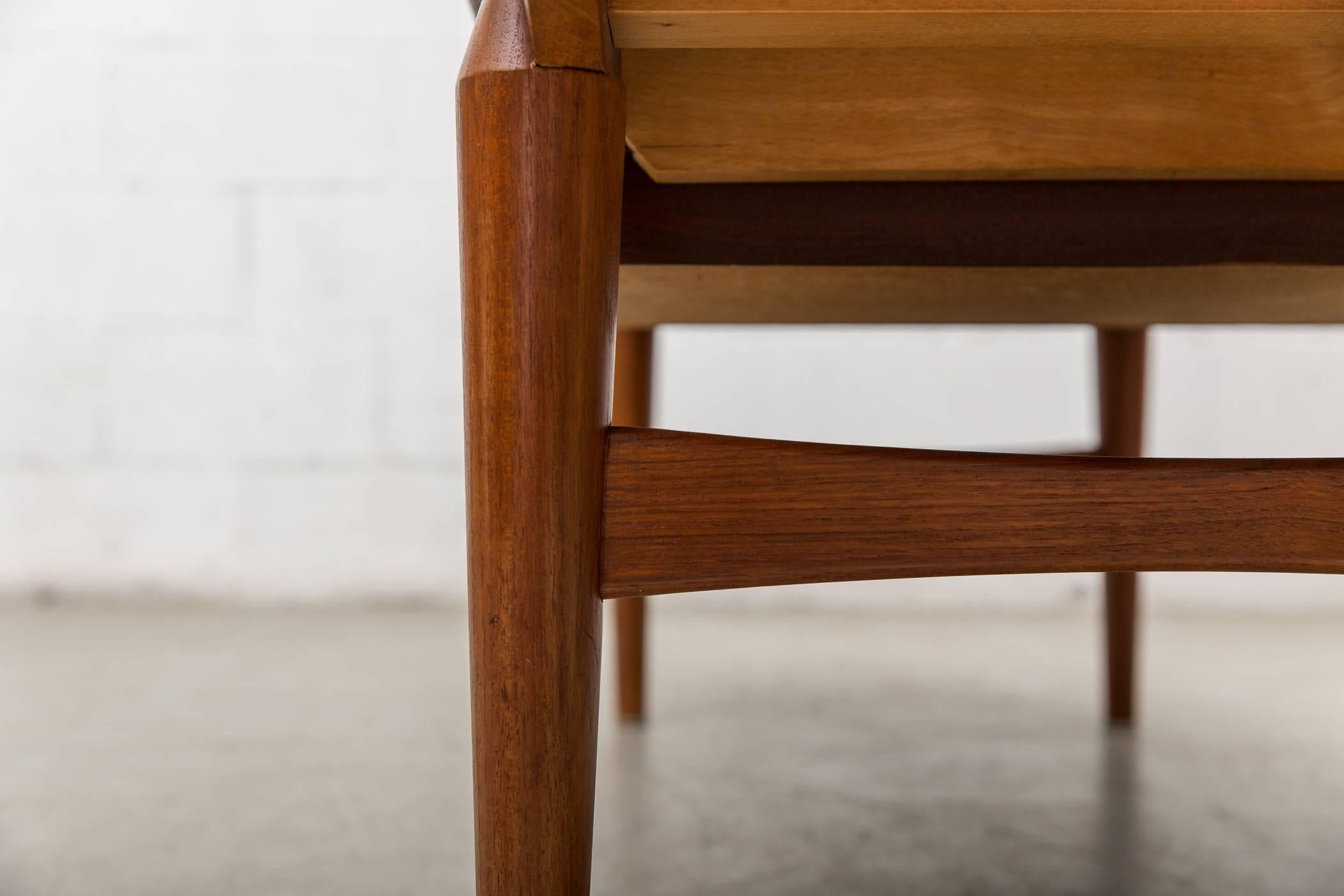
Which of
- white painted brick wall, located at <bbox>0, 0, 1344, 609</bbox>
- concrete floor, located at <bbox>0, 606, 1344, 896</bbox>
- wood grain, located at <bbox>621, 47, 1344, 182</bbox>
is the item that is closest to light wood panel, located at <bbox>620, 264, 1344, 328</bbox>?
wood grain, located at <bbox>621, 47, 1344, 182</bbox>

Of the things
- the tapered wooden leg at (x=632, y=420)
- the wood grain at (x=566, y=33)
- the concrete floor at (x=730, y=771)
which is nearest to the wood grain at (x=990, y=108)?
the wood grain at (x=566, y=33)

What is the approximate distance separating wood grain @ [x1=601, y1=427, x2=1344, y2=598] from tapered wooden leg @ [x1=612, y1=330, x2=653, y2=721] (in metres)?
0.69

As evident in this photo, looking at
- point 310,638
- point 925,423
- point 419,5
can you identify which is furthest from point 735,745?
point 419,5

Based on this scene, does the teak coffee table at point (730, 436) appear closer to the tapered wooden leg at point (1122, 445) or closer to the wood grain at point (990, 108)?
the wood grain at point (990, 108)

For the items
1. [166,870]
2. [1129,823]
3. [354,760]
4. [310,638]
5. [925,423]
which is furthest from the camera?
[925,423]

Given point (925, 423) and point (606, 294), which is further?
point (925, 423)

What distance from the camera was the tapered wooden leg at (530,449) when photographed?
1.46ft

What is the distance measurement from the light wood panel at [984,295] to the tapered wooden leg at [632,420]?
136mm

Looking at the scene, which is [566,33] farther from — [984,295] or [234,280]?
[234,280]

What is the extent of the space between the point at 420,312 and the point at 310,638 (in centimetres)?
59

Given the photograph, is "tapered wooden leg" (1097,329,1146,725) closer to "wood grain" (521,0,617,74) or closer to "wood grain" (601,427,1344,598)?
"wood grain" (601,427,1344,598)

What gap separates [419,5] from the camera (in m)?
2.08

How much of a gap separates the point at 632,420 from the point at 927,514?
716 millimetres

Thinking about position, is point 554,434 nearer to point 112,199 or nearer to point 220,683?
point 220,683
